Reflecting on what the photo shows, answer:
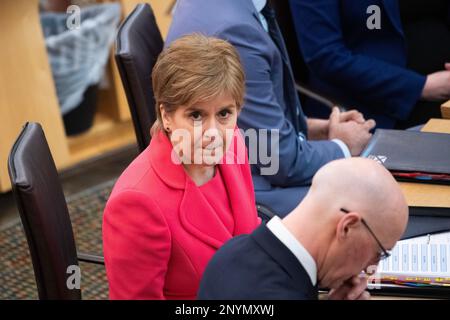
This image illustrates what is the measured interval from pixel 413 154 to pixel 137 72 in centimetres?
75

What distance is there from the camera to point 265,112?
199cm

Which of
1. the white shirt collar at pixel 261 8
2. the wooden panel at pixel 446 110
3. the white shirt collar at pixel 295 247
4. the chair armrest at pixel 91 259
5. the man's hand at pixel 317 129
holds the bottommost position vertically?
the chair armrest at pixel 91 259

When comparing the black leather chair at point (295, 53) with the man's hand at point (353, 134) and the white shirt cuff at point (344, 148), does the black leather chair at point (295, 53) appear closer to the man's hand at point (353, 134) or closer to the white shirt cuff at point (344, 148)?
the man's hand at point (353, 134)

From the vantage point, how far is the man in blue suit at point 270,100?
1937 mm

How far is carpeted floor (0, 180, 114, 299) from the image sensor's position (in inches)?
109

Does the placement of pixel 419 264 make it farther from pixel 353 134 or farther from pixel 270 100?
pixel 353 134

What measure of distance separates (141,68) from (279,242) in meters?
0.96

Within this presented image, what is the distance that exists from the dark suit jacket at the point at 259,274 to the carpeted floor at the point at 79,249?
1602mm

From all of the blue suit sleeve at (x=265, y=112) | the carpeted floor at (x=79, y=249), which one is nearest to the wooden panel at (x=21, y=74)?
the carpeted floor at (x=79, y=249)

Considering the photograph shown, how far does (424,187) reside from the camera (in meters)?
1.80

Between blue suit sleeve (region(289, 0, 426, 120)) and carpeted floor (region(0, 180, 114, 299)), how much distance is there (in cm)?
116

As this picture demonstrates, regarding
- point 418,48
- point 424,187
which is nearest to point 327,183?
point 424,187

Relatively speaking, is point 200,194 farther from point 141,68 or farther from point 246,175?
point 141,68

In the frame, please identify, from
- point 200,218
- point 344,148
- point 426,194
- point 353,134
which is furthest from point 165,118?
point 353,134
